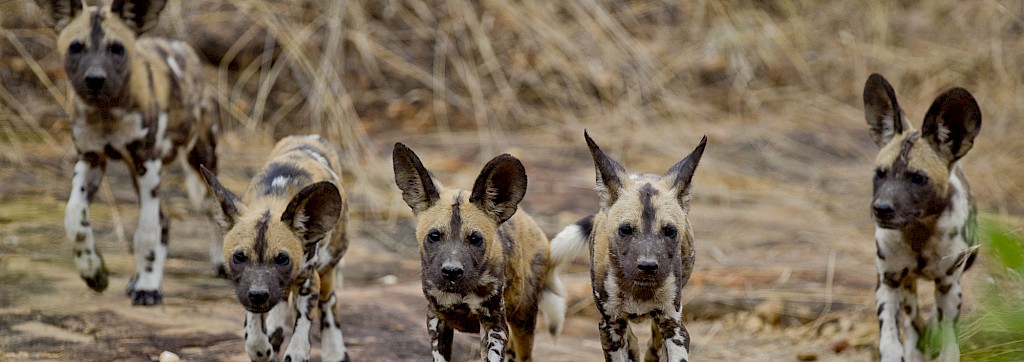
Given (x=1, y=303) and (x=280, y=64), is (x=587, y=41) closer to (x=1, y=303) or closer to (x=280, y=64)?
(x=280, y=64)

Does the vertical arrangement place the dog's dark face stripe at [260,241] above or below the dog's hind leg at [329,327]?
above

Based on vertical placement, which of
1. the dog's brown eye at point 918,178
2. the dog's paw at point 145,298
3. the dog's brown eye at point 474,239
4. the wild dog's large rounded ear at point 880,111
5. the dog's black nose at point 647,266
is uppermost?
the wild dog's large rounded ear at point 880,111

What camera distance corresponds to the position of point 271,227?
4.65 m

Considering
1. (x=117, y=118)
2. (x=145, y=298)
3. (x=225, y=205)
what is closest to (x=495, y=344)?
(x=225, y=205)

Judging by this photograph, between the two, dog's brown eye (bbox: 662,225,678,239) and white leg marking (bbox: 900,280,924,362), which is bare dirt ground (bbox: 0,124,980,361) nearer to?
white leg marking (bbox: 900,280,924,362)

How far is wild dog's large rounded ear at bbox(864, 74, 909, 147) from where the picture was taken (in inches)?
217

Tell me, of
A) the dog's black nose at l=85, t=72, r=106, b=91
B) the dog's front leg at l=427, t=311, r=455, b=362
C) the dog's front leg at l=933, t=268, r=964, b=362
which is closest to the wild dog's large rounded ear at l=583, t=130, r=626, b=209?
A: the dog's front leg at l=427, t=311, r=455, b=362

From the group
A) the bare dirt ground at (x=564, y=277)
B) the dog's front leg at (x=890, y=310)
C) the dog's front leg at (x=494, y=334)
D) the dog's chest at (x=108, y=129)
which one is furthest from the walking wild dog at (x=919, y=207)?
the dog's chest at (x=108, y=129)

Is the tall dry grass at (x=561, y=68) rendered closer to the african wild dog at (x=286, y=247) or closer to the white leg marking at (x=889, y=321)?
the african wild dog at (x=286, y=247)

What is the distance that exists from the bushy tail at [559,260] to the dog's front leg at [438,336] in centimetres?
64

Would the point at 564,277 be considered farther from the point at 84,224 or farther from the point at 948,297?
the point at 84,224

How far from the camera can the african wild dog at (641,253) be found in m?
4.36

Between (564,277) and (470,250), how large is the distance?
3.26 meters

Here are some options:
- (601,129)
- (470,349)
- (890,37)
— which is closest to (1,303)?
(470,349)
